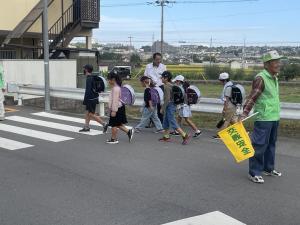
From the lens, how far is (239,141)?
6.90 m

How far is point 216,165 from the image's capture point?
8047 mm

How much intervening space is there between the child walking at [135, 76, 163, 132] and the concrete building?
450 inches

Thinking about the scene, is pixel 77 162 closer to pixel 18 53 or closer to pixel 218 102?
pixel 218 102

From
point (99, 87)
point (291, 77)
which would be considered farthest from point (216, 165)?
point (291, 77)

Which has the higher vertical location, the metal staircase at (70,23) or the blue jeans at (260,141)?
the metal staircase at (70,23)

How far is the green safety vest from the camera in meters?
6.91

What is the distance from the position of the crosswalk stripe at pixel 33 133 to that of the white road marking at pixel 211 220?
5.41m

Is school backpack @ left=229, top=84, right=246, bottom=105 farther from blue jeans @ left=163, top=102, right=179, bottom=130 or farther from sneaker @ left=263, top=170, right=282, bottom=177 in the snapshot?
sneaker @ left=263, top=170, right=282, bottom=177

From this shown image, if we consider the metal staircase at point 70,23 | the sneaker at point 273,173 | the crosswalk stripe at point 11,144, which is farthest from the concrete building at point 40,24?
the sneaker at point 273,173

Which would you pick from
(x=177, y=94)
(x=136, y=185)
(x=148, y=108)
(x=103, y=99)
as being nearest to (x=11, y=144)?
(x=148, y=108)

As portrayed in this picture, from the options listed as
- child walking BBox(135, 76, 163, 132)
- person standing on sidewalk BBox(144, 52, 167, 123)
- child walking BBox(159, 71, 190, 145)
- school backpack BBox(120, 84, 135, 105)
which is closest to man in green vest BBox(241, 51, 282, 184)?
child walking BBox(159, 71, 190, 145)

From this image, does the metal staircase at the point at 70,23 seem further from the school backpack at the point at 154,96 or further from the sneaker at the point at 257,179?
the sneaker at the point at 257,179

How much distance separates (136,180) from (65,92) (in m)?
8.65

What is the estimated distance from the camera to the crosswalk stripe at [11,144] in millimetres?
9516
